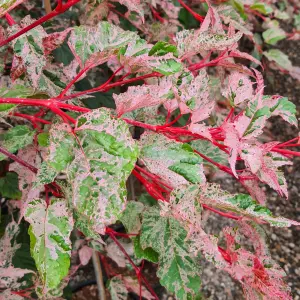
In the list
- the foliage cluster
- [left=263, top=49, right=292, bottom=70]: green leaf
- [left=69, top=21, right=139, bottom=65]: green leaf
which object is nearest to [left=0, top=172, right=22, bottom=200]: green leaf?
the foliage cluster

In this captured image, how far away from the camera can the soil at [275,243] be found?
5.36 ft

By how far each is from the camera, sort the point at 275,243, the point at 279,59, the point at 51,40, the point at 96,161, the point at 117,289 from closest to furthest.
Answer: the point at 96,161
the point at 51,40
the point at 117,289
the point at 279,59
the point at 275,243

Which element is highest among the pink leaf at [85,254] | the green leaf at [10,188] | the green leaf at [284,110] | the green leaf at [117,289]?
the green leaf at [284,110]

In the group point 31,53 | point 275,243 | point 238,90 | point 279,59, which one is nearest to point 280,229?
point 275,243

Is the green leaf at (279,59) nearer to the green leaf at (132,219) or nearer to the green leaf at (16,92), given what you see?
the green leaf at (132,219)

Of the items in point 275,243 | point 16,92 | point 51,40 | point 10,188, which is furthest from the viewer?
point 275,243

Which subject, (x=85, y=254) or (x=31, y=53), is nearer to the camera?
(x=31, y=53)

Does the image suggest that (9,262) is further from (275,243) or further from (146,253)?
(275,243)

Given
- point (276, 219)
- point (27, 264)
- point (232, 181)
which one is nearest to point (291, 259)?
point (232, 181)

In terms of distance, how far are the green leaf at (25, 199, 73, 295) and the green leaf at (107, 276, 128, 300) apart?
1.98 ft

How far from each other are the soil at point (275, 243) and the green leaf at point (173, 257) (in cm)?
76

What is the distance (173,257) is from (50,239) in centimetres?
24

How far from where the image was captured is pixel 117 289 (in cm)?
113

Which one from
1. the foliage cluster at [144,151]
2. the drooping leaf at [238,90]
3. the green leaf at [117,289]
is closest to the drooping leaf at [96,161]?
the foliage cluster at [144,151]
